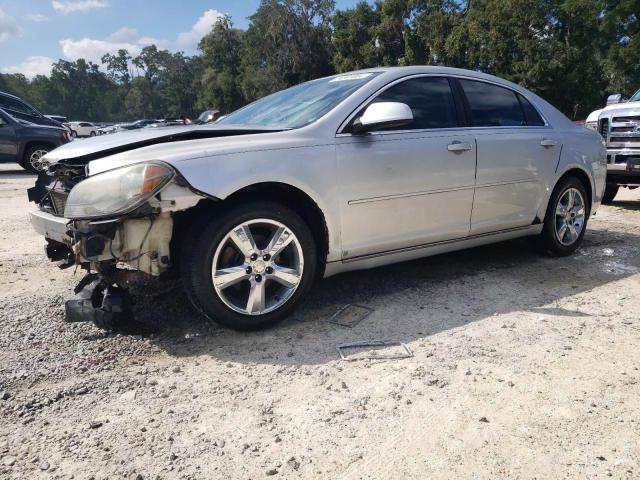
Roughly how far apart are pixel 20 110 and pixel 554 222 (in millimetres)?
13266

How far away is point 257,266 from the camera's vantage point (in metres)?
3.09

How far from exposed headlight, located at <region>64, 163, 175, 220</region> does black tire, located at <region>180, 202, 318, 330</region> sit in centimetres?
36

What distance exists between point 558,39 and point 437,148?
32.6 meters

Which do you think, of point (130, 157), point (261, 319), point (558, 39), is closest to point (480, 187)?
point (261, 319)

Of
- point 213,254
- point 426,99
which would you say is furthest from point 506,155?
point 213,254

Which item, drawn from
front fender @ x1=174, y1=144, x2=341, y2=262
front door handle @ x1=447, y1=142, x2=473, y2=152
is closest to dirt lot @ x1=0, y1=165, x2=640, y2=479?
front fender @ x1=174, y1=144, x2=341, y2=262

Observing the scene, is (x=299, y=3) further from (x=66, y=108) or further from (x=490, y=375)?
(x=66, y=108)

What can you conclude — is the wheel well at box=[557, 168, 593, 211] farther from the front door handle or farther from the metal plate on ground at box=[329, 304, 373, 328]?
the metal plate on ground at box=[329, 304, 373, 328]

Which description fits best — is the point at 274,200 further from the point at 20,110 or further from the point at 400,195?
the point at 20,110

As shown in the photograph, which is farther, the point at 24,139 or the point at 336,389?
the point at 24,139

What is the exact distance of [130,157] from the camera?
9.43 ft

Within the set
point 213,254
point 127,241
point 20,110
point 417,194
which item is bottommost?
point 213,254

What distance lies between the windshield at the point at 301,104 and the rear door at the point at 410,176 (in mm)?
248

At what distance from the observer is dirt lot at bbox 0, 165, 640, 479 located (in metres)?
2.03
